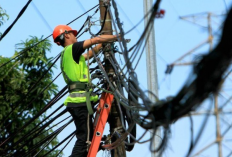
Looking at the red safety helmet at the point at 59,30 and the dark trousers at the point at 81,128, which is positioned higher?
the red safety helmet at the point at 59,30

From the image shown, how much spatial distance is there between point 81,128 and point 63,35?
3.87ft

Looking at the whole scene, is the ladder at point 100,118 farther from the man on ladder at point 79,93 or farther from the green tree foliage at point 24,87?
the green tree foliage at point 24,87

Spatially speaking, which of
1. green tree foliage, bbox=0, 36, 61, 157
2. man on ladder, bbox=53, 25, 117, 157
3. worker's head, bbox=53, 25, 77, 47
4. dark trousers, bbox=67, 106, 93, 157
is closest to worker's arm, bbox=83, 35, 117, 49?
man on ladder, bbox=53, 25, 117, 157

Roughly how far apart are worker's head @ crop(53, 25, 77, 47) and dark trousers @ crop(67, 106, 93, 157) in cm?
86

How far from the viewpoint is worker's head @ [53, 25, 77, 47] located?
948cm

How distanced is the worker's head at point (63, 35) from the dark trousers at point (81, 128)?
2.83 ft

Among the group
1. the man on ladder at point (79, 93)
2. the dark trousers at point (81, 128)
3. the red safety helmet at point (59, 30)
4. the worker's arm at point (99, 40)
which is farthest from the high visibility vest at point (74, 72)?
the red safety helmet at point (59, 30)

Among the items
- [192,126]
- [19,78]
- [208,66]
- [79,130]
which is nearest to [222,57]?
[208,66]

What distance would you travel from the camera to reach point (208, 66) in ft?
16.9

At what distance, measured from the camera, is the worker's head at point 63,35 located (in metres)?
9.48

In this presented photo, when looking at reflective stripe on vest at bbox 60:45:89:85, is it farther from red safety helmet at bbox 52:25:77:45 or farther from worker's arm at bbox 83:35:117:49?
red safety helmet at bbox 52:25:77:45

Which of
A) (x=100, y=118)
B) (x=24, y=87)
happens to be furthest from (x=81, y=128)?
(x=24, y=87)

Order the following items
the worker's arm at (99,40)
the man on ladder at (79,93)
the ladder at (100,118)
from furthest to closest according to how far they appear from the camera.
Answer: the ladder at (100,118)
the man on ladder at (79,93)
the worker's arm at (99,40)

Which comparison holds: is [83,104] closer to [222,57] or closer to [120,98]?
[120,98]
